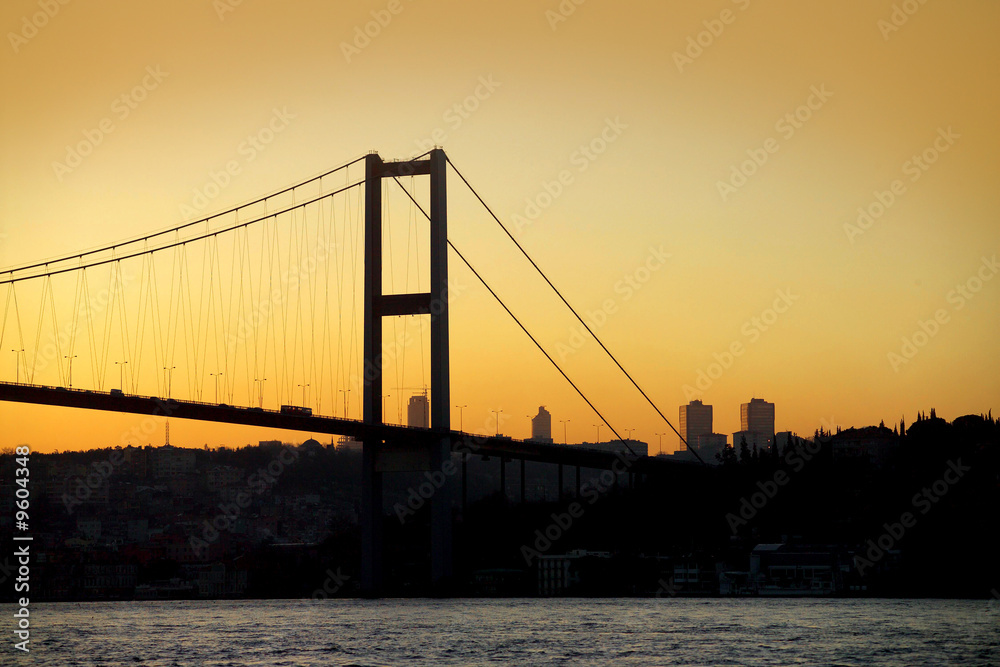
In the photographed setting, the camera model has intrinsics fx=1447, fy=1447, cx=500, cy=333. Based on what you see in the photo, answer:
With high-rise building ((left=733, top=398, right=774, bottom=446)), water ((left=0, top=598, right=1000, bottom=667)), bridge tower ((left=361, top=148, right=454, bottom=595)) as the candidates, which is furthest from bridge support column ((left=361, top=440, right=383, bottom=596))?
high-rise building ((left=733, top=398, right=774, bottom=446))

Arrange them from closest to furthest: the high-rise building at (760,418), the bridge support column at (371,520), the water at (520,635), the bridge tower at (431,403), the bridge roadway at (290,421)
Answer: the water at (520,635) < the bridge roadway at (290,421) < the bridge tower at (431,403) < the bridge support column at (371,520) < the high-rise building at (760,418)

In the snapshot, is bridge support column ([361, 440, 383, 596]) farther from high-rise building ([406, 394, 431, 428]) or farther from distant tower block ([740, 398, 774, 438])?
distant tower block ([740, 398, 774, 438])

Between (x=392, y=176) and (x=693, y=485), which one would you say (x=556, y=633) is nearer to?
(x=392, y=176)

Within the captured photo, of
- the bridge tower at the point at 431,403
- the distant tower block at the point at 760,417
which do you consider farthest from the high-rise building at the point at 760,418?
the bridge tower at the point at 431,403

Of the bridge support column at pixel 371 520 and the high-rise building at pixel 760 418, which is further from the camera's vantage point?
the high-rise building at pixel 760 418

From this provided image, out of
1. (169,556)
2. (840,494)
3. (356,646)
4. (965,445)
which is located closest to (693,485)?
(840,494)

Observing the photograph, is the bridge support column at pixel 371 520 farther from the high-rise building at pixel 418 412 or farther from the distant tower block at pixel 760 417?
the distant tower block at pixel 760 417
